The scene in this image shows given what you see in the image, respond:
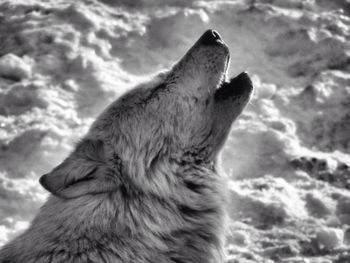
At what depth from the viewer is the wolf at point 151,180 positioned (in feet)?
10.6

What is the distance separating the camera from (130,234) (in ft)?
10.8

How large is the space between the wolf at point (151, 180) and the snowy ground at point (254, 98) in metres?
0.68

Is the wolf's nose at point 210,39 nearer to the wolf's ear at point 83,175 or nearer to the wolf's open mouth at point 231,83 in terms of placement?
the wolf's open mouth at point 231,83

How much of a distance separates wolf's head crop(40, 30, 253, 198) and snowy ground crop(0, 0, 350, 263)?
33.4 inches

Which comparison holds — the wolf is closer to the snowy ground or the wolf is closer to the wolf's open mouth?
the wolf's open mouth

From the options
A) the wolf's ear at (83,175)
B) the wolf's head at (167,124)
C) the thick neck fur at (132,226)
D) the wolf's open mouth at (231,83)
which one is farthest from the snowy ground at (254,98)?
the wolf's ear at (83,175)

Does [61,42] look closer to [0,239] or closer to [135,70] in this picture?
[135,70]

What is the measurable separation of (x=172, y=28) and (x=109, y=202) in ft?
13.3

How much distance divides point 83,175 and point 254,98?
10.8 ft

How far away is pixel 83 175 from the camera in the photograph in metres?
3.33

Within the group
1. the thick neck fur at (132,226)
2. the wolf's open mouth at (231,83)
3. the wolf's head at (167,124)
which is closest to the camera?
the thick neck fur at (132,226)

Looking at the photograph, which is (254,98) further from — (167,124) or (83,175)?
(83,175)

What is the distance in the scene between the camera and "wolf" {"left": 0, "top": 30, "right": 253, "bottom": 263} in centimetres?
324

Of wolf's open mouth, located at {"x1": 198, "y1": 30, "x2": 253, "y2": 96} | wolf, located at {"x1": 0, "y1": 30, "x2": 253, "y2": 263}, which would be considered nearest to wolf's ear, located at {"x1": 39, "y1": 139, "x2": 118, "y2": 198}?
wolf, located at {"x1": 0, "y1": 30, "x2": 253, "y2": 263}
